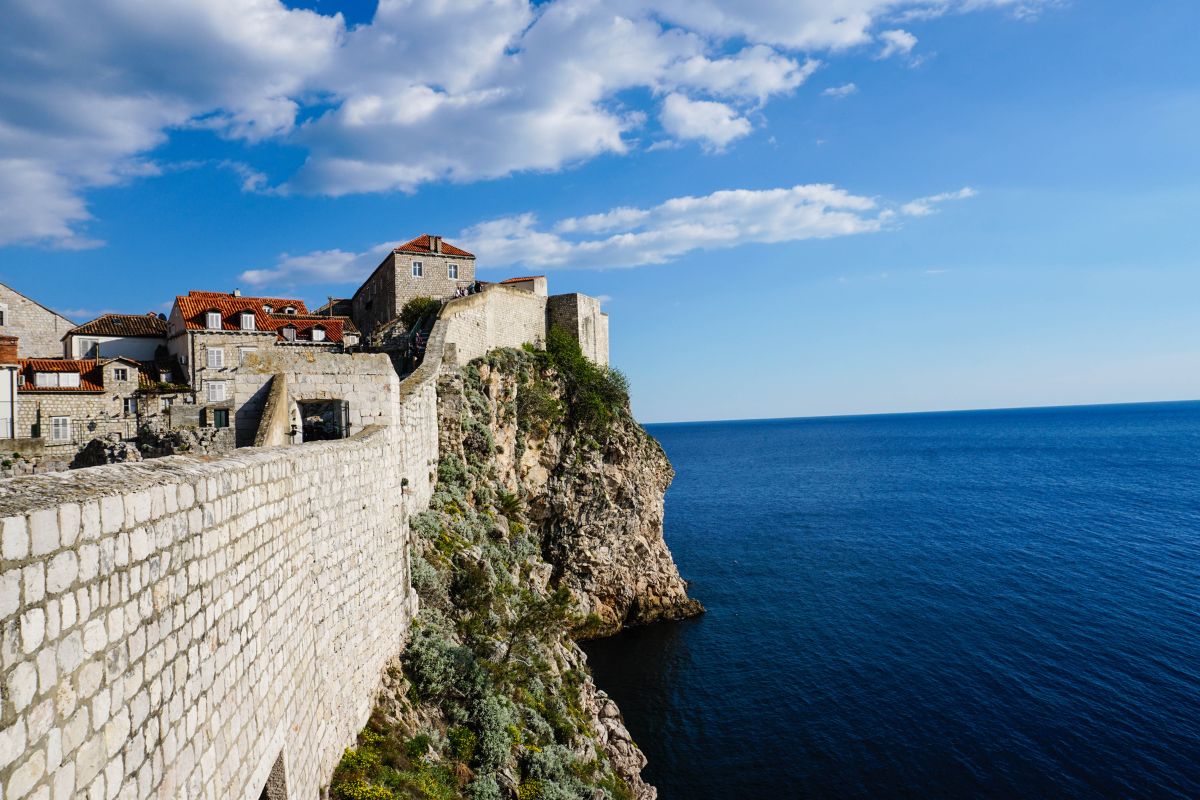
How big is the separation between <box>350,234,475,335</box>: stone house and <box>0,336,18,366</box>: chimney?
53.1ft

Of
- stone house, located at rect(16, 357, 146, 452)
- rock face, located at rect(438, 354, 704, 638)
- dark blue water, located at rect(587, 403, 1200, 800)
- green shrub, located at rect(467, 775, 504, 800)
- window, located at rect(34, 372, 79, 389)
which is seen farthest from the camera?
rock face, located at rect(438, 354, 704, 638)

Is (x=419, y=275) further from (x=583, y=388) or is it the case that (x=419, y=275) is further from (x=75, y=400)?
(x=75, y=400)

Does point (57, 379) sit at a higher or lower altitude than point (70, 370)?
lower

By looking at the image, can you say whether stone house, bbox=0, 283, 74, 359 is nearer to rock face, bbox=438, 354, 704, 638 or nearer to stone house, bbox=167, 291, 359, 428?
stone house, bbox=167, 291, 359, 428

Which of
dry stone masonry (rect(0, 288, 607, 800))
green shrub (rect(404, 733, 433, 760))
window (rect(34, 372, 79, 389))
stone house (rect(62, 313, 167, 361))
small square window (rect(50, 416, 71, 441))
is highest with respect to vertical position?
stone house (rect(62, 313, 167, 361))

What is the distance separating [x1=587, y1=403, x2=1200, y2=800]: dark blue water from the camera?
23391mm

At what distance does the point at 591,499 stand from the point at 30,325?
33.0 metres

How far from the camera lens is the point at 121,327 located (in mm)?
36406

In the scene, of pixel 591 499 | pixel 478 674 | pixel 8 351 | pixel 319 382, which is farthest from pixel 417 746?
pixel 8 351

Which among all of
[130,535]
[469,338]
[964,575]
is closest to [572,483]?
[469,338]

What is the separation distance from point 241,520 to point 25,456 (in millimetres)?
26702

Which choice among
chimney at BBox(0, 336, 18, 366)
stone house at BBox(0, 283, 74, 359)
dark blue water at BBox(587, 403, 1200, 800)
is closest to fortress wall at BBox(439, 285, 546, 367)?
dark blue water at BBox(587, 403, 1200, 800)

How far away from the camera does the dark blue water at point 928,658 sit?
23391mm

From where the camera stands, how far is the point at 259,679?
238 inches
